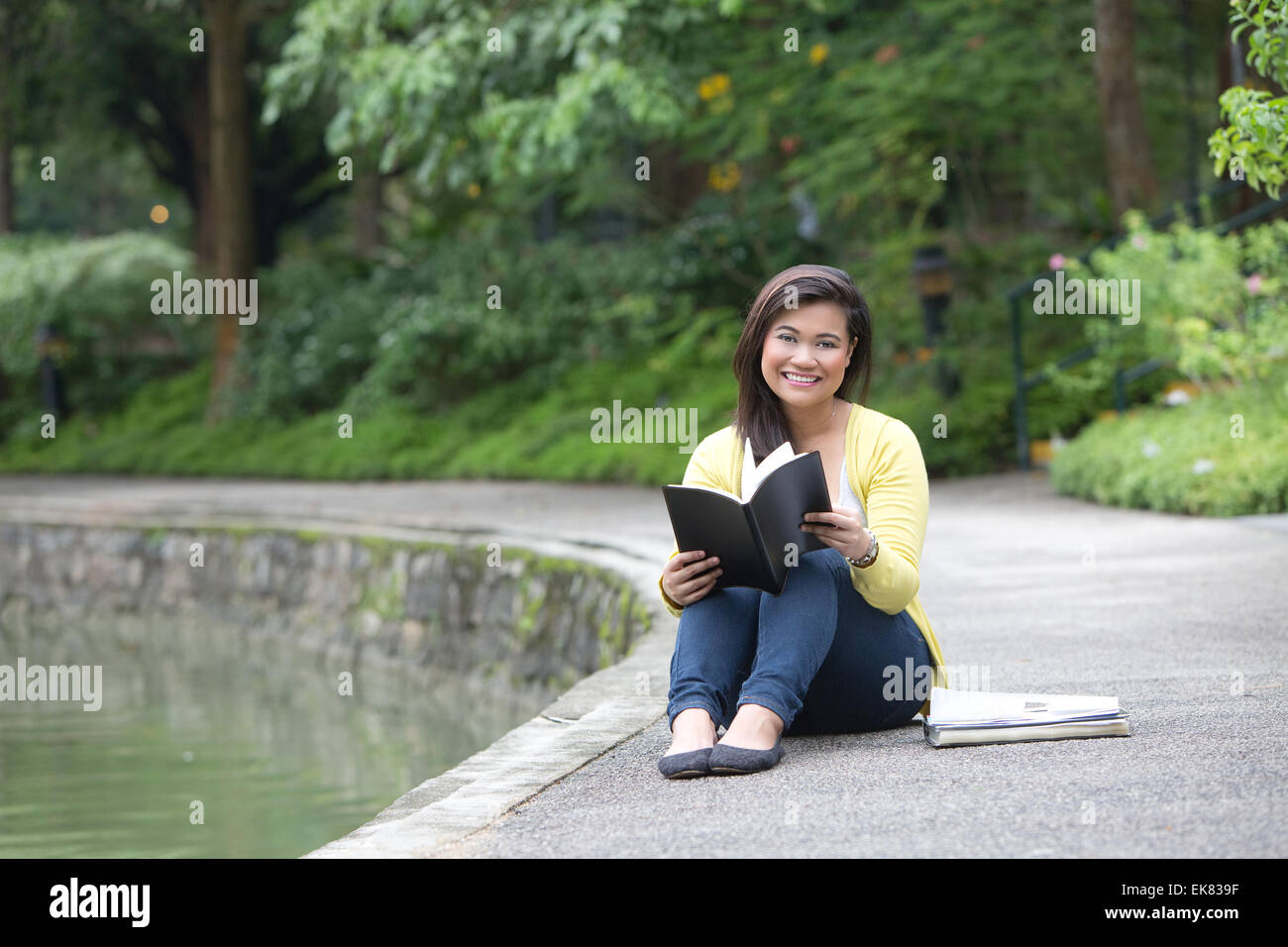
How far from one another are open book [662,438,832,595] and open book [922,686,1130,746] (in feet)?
1.71

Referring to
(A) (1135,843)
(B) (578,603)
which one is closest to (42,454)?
(B) (578,603)

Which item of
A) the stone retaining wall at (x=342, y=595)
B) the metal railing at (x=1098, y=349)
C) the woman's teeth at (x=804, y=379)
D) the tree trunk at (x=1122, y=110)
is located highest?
the tree trunk at (x=1122, y=110)

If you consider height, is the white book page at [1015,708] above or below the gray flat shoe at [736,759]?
above

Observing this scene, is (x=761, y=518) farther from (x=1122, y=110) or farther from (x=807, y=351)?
(x=1122, y=110)

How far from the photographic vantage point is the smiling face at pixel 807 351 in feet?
12.6

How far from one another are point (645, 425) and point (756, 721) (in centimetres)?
1017

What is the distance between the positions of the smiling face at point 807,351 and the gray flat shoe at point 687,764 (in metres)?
0.88

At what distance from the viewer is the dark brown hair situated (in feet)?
12.6

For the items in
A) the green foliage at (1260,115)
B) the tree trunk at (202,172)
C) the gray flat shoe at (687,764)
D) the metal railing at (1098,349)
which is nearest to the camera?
the gray flat shoe at (687,764)

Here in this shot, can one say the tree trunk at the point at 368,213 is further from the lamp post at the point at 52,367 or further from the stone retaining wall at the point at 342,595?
the stone retaining wall at the point at 342,595

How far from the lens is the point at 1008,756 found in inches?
142

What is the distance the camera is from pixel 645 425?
13.7m

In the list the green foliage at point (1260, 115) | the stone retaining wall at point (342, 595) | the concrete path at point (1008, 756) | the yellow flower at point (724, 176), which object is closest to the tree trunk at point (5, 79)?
the stone retaining wall at point (342, 595)

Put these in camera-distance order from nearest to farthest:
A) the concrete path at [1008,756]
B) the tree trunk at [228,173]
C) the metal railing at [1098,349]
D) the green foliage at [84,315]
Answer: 1. the concrete path at [1008,756]
2. the metal railing at [1098,349]
3. the tree trunk at [228,173]
4. the green foliage at [84,315]
